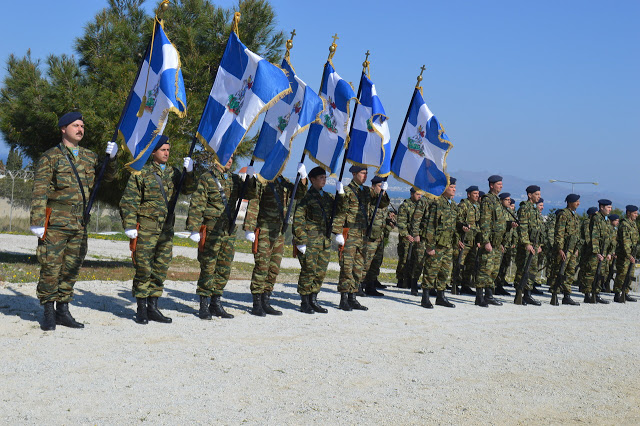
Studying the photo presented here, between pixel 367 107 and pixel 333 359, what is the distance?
4.72 metres

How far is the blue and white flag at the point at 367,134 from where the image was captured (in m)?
9.89

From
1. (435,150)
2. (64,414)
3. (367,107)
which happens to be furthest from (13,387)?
(435,150)

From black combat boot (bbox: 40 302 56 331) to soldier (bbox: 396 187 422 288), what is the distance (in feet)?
22.4

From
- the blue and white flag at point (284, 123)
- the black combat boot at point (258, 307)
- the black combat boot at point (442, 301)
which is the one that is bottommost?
the black combat boot at point (258, 307)

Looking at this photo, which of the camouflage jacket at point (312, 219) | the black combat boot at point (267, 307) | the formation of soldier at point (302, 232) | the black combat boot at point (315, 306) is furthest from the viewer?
the black combat boot at point (315, 306)

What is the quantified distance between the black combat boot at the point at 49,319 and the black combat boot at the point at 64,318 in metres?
0.16

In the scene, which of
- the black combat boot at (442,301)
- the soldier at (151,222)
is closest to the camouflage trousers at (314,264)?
the soldier at (151,222)

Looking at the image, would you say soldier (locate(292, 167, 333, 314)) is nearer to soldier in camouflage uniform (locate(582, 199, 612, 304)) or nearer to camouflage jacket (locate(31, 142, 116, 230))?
camouflage jacket (locate(31, 142, 116, 230))

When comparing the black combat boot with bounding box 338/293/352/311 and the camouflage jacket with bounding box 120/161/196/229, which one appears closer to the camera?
the camouflage jacket with bounding box 120/161/196/229

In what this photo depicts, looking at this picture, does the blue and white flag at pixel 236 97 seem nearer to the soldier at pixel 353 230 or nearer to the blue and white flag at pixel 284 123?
the blue and white flag at pixel 284 123

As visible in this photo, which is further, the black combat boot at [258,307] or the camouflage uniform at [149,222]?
the black combat boot at [258,307]

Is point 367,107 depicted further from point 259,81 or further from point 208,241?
point 208,241

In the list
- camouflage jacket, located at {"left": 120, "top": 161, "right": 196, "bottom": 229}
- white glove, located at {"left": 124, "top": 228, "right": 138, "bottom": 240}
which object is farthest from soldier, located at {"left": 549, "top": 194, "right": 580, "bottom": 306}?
white glove, located at {"left": 124, "top": 228, "right": 138, "bottom": 240}

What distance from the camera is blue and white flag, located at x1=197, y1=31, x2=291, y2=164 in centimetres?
790
